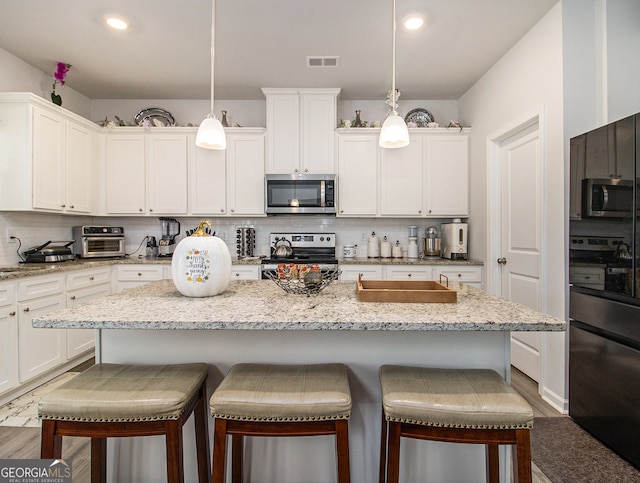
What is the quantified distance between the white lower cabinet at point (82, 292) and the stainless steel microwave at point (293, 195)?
69.7 inches

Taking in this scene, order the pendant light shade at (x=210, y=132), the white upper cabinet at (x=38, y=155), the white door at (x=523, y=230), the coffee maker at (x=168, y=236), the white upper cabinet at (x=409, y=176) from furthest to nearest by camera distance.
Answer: the coffee maker at (x=168, y=236), the white upper cabinet at (x=409, y=176), the white upper cabinet at (x=38, y=155), the white door at (x=523, y=230), the pendant light shade at (x=210, y=132)

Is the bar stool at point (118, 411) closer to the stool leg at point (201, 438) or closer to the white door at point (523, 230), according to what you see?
the stool leg at point (201, 438)

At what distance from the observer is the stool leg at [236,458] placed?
1.32 meters

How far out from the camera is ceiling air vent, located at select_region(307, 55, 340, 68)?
3035mm

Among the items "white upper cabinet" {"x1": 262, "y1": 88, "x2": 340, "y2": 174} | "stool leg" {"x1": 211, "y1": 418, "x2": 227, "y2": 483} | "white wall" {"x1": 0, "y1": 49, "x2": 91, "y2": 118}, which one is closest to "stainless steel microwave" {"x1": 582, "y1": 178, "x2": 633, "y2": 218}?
"stool leg" {"x1": 211, "y1": 418, "x2": 227, "y2": 483}

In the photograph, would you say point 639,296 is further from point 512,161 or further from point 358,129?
point 358,129

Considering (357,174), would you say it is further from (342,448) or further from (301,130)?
(342,448)

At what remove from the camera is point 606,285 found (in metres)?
1.80

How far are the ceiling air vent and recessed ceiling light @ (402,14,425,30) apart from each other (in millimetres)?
693

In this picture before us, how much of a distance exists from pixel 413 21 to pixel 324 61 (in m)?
0.90

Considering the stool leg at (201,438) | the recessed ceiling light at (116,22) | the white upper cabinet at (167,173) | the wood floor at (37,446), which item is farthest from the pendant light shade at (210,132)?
the white upper cabinet at (167,173)

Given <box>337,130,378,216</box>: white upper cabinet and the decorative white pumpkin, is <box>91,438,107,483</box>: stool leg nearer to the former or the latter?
the decorative white pumpkin

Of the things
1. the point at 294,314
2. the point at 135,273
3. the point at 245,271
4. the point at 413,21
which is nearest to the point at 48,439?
the point at 294,314

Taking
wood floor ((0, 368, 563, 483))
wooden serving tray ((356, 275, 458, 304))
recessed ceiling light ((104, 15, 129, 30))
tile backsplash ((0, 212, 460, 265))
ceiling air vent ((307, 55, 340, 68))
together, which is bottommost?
wood floor ((0, 368, 563, 483))
